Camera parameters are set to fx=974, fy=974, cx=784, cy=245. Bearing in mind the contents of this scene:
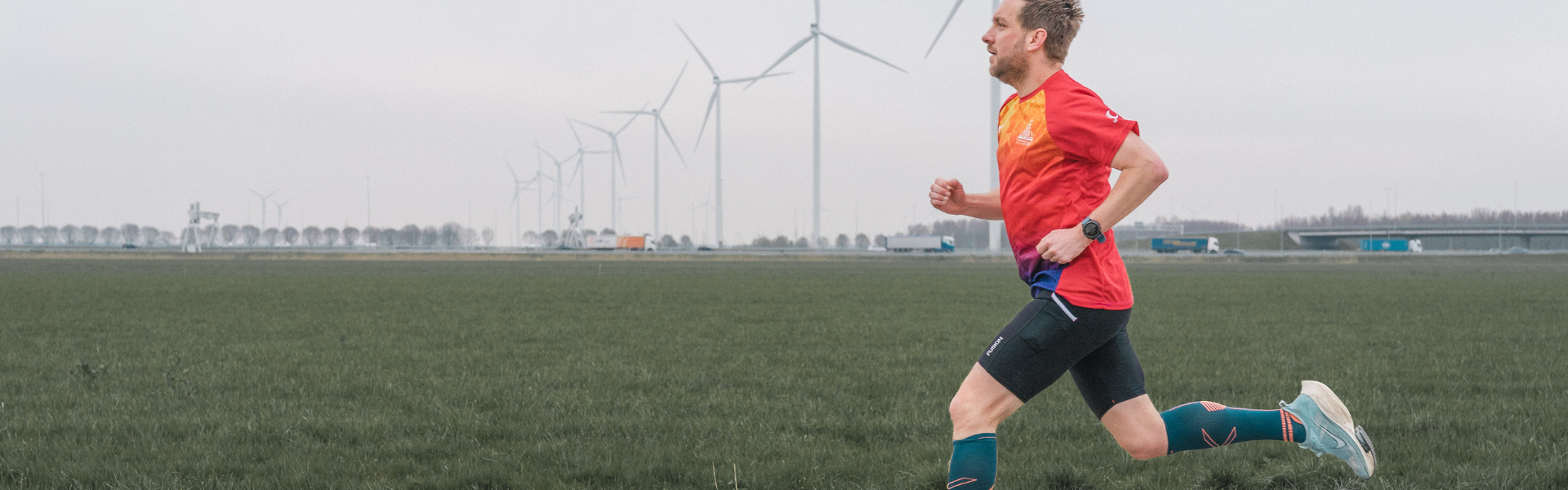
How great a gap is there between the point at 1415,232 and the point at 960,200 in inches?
7136

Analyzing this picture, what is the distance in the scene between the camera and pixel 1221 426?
4.50 meters

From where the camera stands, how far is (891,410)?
866 cm

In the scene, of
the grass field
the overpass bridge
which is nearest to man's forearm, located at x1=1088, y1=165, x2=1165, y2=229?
the grass field

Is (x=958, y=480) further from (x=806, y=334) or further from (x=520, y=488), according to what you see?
(x=806, y=334)

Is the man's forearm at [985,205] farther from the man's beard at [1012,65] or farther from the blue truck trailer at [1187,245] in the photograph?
the blue truck trailer at [1187,245]

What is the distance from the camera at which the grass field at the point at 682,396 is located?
6.40m

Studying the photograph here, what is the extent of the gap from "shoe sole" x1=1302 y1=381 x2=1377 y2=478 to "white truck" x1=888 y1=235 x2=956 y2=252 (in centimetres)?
12220

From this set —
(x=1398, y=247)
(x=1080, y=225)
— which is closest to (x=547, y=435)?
(x=1080, y=225)

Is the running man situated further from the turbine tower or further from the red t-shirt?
the turbine tower

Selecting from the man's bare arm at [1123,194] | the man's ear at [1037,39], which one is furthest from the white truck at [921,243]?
the man's bare arm at [1123,194]

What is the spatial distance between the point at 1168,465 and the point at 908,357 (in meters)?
6.25

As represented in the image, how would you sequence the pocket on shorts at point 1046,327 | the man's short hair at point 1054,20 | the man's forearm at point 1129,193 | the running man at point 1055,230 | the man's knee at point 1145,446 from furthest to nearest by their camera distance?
the man's knee at point 1145,446
the man's short hair at point 1054,20
the pocket on shorts at point 1046,327
the running man at point 1055,230
the man's forearm at point 1129,193

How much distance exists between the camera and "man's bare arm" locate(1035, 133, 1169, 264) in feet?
11.8

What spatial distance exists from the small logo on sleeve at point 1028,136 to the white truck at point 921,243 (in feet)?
404
